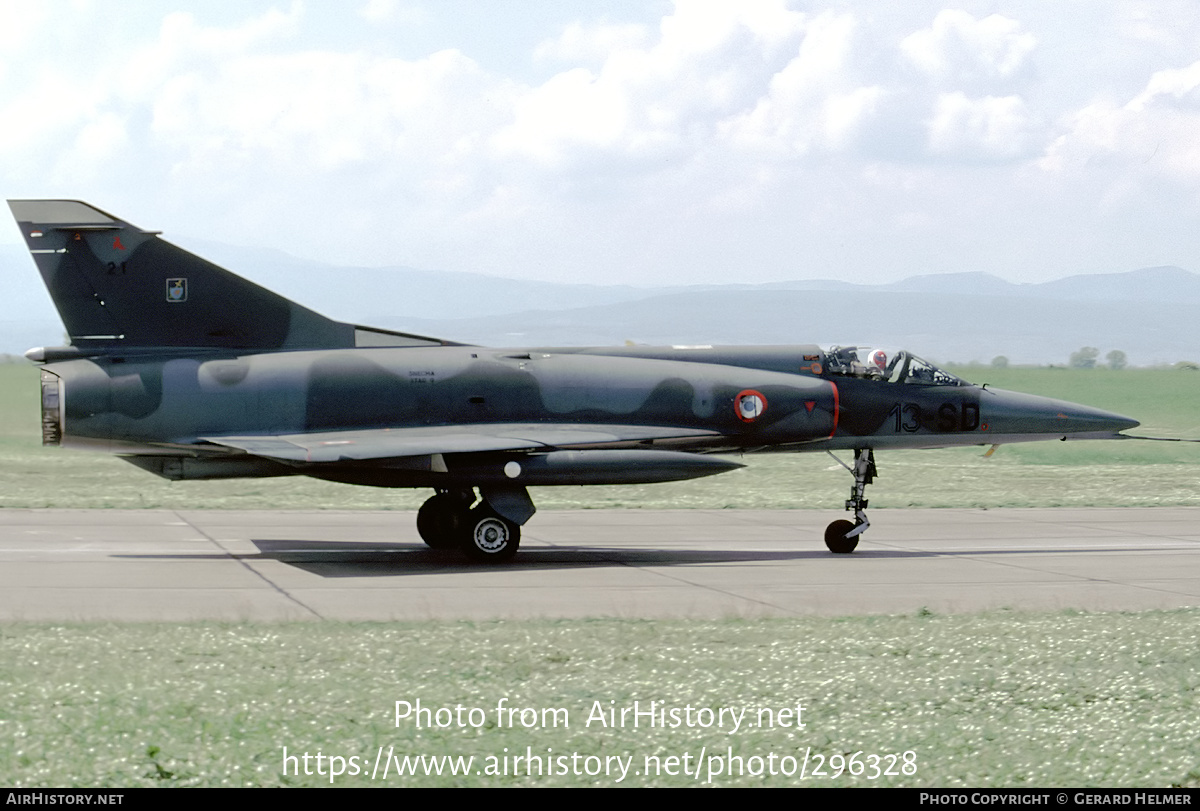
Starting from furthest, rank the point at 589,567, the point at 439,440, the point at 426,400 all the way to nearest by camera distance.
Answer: the point at 426,400 → the point at 439,440 → the point at 589,567

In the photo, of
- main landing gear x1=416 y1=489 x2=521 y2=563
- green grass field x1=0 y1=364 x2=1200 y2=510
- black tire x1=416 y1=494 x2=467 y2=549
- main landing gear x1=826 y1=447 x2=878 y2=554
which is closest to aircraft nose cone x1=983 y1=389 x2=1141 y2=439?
main landing gear x1=826 y1=447 x2=878 y2=554

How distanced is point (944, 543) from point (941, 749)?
13.0 metres

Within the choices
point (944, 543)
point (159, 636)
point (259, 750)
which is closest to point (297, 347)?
point (159, 636)

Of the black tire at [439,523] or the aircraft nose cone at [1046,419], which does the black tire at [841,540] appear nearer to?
the aircraft nose cone at [1046,419]

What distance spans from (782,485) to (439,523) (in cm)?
1372

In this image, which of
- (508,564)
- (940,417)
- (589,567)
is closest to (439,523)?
(508,564)

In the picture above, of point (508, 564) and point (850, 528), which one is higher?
point (850, 528)

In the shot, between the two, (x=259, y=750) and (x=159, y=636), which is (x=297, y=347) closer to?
(x=159, y=636)

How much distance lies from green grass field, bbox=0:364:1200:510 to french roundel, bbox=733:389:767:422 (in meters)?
7.09

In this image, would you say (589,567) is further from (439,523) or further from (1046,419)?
(1046,419)

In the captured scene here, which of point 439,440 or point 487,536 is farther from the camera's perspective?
point 487,536

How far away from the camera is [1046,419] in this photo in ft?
Answer: 63.9

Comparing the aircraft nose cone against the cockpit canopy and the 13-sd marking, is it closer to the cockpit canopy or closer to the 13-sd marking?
the 13-sd marking
